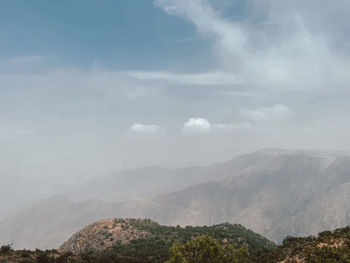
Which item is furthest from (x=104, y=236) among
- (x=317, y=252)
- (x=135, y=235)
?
(x=317, y=252)

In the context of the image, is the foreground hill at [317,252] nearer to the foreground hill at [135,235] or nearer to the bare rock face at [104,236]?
the foreground hill at [135,235]

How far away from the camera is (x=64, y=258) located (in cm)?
4409

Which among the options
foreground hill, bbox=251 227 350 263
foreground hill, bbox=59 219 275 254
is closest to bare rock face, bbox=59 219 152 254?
foreground hill, bbox=59 219 275 254

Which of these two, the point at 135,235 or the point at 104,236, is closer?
the point at 135,235

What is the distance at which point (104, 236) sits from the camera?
9919 centimetres

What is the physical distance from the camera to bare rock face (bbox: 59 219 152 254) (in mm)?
93306

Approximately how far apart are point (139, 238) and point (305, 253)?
6473 cm

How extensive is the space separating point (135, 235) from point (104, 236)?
41.4 ft

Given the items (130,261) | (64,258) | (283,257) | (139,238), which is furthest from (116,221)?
(283,257)

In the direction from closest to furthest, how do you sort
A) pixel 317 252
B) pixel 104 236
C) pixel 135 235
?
pixel 317 252
pixel 135 235
pixel 104 236

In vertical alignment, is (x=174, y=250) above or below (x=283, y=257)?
above

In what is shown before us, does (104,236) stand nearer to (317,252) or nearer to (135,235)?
(135,235)

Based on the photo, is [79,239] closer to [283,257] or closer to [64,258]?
[64,258]

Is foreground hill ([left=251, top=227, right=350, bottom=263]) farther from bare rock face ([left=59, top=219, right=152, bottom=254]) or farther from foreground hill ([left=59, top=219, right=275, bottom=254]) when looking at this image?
bare rock face ([left=59, top=219, right=152, bottom=254])
